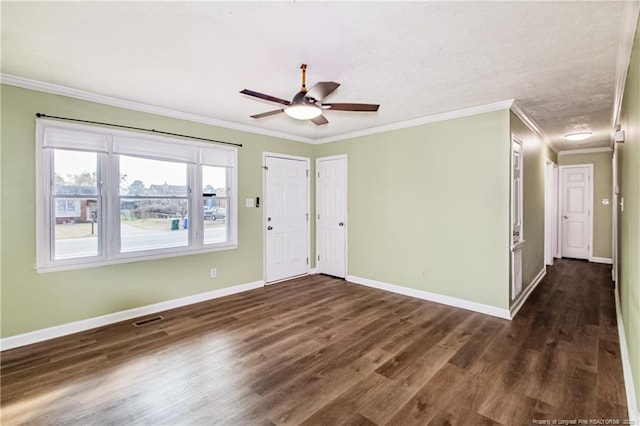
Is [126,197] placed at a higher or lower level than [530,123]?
lower

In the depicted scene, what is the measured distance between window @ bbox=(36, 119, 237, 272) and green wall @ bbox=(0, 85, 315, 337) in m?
0.10

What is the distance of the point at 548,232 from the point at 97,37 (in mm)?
7742

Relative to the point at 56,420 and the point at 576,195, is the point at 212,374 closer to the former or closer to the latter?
the point at 56,420

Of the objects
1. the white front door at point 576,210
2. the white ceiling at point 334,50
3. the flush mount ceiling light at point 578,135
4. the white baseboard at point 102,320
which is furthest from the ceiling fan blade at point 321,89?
the white front door at point 576,210

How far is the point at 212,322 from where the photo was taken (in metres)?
3.53

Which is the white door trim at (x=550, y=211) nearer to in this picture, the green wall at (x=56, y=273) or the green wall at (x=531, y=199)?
the green wall at (x=531, y=199)

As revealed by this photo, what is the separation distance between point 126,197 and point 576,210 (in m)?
8.88

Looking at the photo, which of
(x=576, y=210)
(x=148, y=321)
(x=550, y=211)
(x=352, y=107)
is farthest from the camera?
(x=576, y=210)

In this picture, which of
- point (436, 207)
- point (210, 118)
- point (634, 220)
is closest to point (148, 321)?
point (210, 118)

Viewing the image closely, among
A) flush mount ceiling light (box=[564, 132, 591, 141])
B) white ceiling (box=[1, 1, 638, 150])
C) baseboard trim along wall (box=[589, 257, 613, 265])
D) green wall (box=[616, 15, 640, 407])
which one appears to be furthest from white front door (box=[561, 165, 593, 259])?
green wall (box=[616, 15, 640, 407])

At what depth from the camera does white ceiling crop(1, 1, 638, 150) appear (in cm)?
190

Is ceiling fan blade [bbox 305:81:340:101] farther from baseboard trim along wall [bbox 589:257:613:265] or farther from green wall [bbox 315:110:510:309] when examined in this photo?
baseboard trim along wall [bbox 589:257:613:265]

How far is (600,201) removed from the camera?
661cm

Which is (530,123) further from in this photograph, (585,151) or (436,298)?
(585,151)
